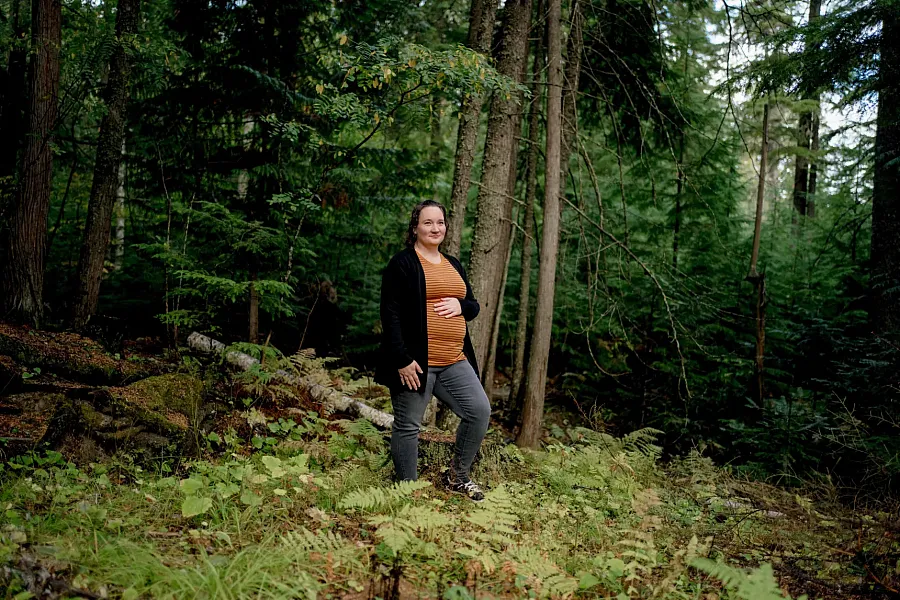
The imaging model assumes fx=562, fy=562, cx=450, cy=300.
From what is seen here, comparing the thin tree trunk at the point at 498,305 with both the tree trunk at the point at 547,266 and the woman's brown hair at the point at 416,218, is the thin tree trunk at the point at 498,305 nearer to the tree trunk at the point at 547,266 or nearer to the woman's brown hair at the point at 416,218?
the tree trunk at the point at 547,266

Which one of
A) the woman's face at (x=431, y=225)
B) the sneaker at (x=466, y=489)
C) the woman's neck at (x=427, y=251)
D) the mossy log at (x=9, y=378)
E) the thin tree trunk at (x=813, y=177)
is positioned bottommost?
the sneaker at (x=466, y=489)

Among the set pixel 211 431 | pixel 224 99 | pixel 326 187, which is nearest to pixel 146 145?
pixel 224 99

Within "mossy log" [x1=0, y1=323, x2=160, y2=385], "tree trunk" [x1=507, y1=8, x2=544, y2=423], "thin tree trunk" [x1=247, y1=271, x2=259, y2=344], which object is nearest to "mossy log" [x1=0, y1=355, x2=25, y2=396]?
"mossy log" [x1=0, y1=323, x2=160, y2=385]

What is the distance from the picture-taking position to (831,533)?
4266mm

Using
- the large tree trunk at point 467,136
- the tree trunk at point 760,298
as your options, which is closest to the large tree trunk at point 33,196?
the large tree trunk at point 467,136

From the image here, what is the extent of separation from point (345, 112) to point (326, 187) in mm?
2508

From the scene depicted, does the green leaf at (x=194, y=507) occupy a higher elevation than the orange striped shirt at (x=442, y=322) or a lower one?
lower

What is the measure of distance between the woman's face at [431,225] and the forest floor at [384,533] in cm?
173

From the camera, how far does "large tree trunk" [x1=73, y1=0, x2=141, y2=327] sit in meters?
8.63

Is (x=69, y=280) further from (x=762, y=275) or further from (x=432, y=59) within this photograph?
(x=762, y=275)

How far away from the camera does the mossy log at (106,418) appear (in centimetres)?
448

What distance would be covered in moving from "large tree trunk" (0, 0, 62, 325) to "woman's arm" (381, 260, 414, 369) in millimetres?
7438

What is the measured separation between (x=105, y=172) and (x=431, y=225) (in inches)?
288

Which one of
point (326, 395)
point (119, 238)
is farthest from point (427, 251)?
point (119, 238)
